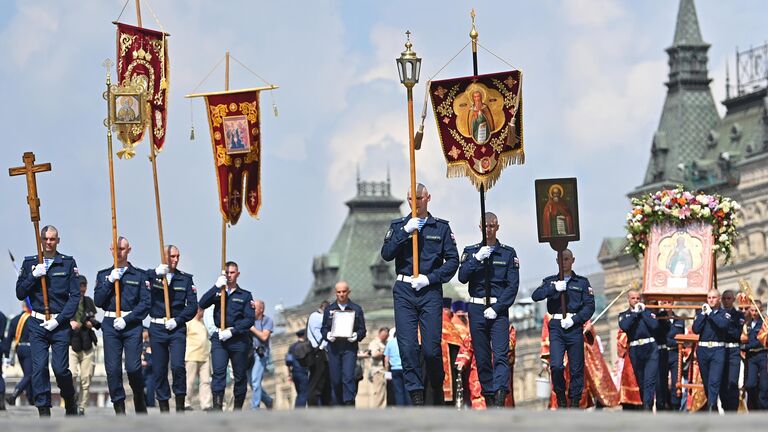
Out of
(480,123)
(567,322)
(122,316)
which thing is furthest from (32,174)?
(567,322)

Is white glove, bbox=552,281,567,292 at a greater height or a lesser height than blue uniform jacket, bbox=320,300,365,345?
greater

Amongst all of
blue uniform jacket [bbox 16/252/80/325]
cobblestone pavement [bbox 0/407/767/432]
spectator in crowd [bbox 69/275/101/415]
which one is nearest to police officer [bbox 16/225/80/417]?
blue uniform jacket [bbox 16/252/80/325]

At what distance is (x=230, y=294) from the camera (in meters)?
32.5

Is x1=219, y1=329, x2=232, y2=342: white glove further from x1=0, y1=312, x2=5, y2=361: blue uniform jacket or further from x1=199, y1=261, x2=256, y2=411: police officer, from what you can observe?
x1=0, y1=312, x2=5, y2=361: blue uniform jacket

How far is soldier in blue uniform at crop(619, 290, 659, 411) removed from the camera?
3509 centimetres

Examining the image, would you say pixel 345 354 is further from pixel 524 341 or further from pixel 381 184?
pixel 381 184

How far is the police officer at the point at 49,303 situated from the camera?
29.4m

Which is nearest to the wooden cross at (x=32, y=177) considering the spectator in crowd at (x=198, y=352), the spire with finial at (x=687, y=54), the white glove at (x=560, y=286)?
the white glove at (x=560, y=286)

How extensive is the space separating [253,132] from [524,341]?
10788cm

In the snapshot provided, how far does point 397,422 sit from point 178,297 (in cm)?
1174

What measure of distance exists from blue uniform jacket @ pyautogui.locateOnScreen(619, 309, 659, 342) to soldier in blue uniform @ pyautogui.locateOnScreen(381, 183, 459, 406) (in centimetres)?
712

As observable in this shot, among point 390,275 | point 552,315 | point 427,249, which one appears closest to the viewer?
point 427,249

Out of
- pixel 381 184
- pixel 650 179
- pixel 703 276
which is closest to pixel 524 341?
pixel 650 179

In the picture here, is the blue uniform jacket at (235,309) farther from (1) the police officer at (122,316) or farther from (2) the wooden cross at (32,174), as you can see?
(2) the wooden cross at (32,174)
